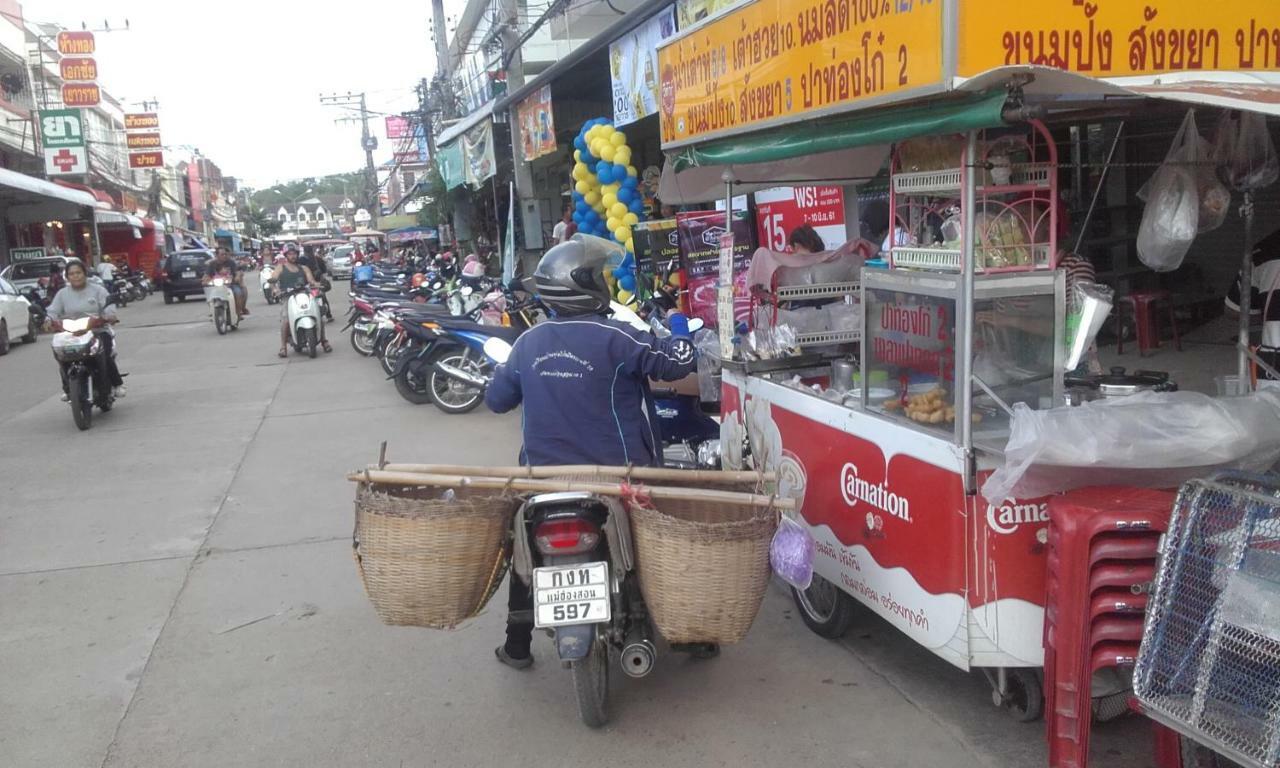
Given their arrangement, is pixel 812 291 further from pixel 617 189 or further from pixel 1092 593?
pixel 617 189

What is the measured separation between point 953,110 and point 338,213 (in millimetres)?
134351

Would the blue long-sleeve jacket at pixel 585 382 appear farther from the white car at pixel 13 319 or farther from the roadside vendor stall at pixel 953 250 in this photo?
the white car at pixel 13 319

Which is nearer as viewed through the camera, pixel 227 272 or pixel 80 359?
pixel 80 359

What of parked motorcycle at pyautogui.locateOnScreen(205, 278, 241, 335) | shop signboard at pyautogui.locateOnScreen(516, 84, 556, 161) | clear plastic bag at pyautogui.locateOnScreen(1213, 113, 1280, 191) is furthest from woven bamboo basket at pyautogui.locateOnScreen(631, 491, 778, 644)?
parked motorcycle at pyautogui.locateOnScreen(205, 278, 241, 335)

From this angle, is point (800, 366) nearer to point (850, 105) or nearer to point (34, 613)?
point (850, 105)

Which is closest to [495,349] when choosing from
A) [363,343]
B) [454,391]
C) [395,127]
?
[454,391]

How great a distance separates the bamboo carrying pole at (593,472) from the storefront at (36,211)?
86.0ft

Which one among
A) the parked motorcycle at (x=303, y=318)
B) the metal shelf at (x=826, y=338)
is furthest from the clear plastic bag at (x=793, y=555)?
the parked motorcycle at (x=303, y=318)

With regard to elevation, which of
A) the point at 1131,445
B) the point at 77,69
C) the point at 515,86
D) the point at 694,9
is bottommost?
the point at 1131,445

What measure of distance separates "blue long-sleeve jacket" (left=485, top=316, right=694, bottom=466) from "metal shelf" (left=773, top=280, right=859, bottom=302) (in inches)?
45.4

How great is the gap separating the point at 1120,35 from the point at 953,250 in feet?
2.60

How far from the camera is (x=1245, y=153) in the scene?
365cm

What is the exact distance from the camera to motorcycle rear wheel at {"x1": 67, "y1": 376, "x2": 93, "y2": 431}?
9.65m

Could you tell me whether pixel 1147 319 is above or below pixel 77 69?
below
